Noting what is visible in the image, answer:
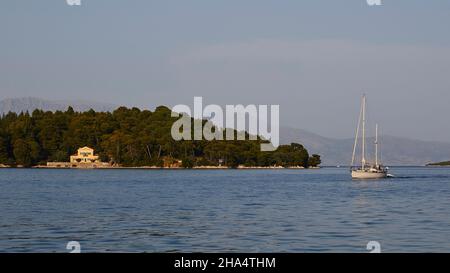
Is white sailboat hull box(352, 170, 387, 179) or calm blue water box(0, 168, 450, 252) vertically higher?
white sailboat hull box(352, 170, 387, 179)

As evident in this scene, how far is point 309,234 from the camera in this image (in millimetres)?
34906

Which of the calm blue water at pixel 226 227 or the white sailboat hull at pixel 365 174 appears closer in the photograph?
the calm blue water at pixel 226 227

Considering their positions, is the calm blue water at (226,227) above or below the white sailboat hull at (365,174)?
below

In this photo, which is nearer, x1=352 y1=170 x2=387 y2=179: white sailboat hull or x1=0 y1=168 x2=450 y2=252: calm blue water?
x1=0 y1=168 x2=450 y2=252: calm blue water

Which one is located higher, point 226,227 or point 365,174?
point 365,174

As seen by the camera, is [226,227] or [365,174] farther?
[365,174]

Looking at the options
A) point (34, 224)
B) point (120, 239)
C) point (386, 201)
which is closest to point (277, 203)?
point (386, 201)

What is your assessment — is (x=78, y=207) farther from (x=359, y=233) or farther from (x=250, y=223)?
(x=359, y=233)
